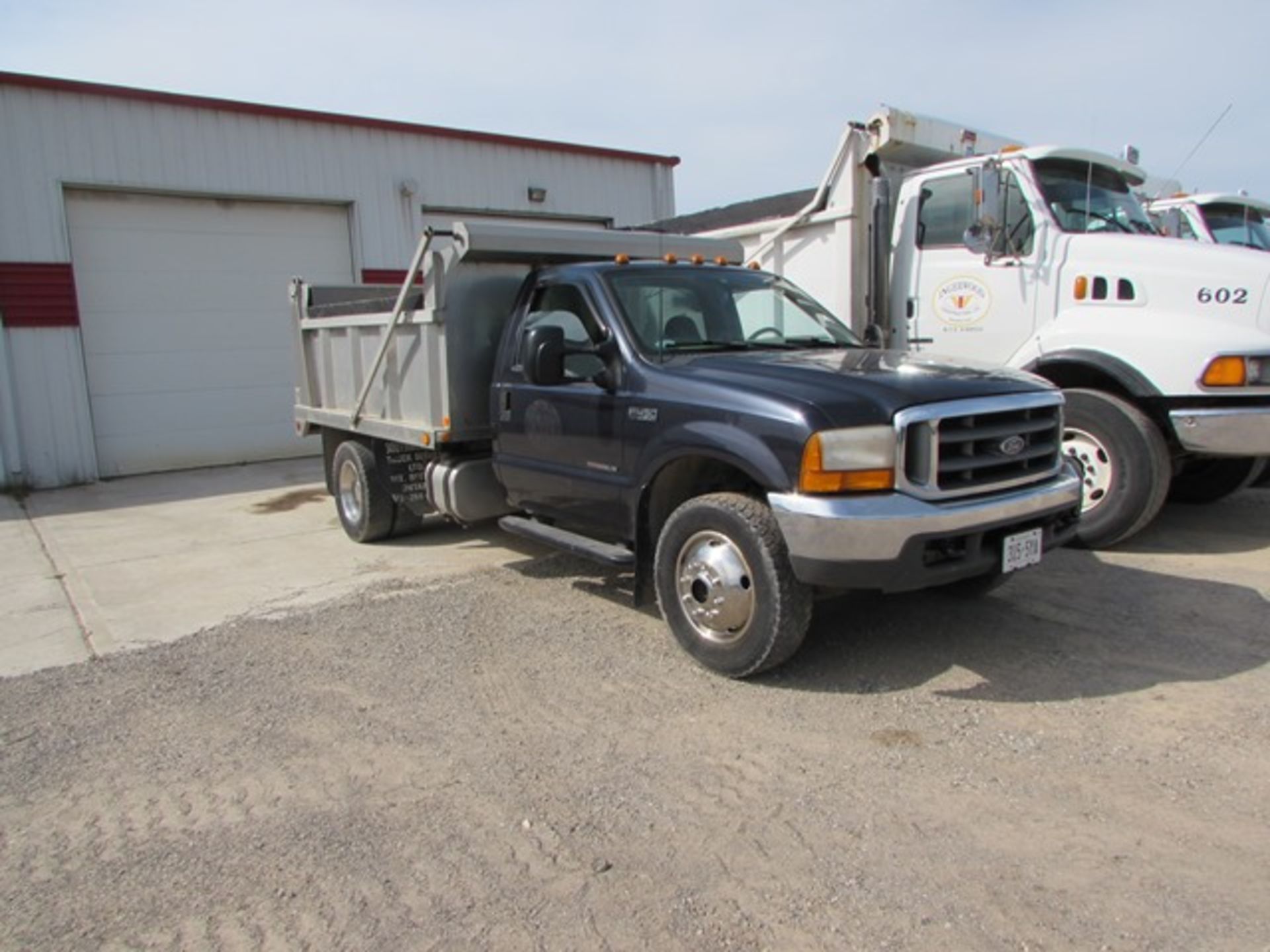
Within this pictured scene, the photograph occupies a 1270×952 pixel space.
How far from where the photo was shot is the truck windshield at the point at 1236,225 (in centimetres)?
848

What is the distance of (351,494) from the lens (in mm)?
7559

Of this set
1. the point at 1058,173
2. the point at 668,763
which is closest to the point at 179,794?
the point at 668,763

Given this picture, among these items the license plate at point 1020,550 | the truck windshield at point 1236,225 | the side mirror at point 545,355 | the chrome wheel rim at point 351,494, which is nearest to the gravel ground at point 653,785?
the license plate at point 1020,550

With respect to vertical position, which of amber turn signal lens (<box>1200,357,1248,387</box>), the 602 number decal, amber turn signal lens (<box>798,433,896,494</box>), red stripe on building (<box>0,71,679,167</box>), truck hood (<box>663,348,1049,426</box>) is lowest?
amber turn signal lens (<box>798,433,896,494</box>)

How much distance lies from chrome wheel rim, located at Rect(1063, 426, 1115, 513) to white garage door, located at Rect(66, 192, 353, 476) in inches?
363

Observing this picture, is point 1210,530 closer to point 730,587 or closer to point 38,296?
point 730,587

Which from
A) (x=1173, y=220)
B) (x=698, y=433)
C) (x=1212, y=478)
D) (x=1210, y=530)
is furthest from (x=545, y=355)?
(x=1173, y=220)

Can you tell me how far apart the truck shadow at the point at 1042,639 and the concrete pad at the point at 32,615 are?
383 centimetres

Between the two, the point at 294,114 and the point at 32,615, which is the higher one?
the point at 294,114

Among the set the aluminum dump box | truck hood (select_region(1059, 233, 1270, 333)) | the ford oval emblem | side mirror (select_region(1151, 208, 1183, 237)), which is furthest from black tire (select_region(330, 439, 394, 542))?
side mirror (select_region(1151, 208, 1183, 237))

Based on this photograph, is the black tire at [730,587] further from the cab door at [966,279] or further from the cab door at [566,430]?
the cab door at [966,279]

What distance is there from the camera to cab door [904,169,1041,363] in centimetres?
662

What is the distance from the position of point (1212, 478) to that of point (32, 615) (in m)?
8.56

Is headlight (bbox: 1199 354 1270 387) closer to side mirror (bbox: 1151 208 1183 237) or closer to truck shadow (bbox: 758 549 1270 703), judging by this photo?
truck shadow (bbox: 758 549 1270 703)
